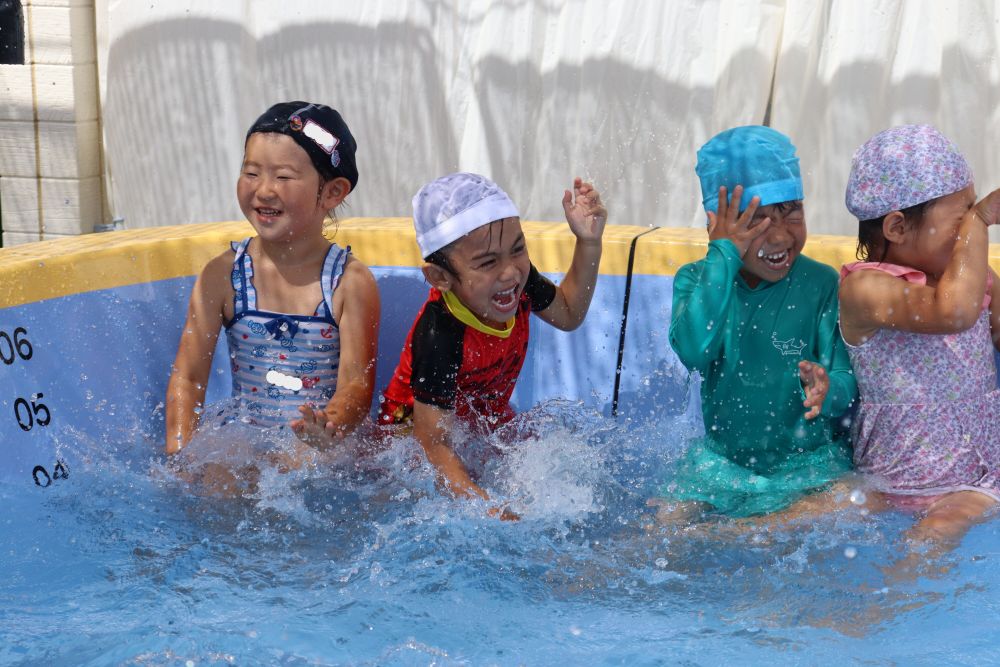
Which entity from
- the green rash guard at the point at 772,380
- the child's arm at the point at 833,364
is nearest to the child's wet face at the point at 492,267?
the green rash guard at the point at 772,380

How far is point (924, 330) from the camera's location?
1.91m

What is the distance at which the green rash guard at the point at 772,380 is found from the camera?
6.69 ft

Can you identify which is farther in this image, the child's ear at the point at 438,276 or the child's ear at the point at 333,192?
the child's ear at the point at 333,192

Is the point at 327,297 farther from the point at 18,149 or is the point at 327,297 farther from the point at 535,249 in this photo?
the point at 18,149

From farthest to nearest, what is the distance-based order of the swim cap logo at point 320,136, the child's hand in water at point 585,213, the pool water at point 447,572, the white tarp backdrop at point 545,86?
the white tarp backdrop at point 545,86, the swim cap logo at point 320,136, the child's hand in water at point 585,213, the pool water at point 447,572

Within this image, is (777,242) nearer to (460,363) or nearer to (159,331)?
(460,363)

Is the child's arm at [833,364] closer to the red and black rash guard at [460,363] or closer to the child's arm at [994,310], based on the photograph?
the child's arm at [994,310]

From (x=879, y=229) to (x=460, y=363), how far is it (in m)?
0.75

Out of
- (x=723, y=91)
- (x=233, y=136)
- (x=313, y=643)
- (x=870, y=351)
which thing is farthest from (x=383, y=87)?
(x=313, y=643)

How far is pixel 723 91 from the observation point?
3.11m

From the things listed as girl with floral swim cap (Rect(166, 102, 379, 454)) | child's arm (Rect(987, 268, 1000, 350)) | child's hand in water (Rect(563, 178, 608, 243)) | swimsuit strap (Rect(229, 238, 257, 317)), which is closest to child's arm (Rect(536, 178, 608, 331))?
child's hand in water (Rect(563, 178, 608, 243))

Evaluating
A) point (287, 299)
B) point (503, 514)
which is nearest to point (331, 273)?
point (287, 299)

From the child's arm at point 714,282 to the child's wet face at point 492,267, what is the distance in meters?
0.29

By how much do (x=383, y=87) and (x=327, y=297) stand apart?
1.29 m
